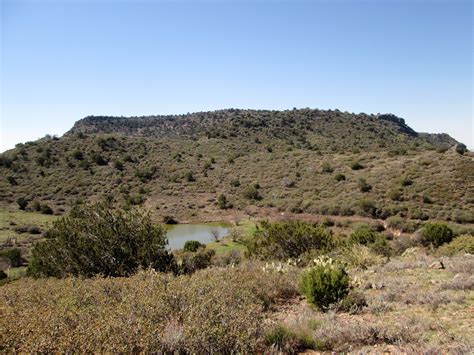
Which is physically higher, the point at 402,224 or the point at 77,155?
the point at 77,155

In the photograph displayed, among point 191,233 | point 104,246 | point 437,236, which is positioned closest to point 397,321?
point 104,246

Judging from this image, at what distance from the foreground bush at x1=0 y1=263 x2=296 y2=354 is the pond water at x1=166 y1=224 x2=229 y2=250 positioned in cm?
2665

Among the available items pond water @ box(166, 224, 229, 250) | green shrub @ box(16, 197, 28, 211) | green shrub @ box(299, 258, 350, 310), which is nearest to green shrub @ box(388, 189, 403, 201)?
pond water @ box(166, 224, 229, 250)

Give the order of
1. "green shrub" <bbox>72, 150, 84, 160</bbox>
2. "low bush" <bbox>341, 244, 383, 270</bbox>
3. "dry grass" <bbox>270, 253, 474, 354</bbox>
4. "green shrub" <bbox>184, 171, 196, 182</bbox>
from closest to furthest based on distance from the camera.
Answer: "dry grass" <bbox>270, 253, 474, 354</bbox> < "low bush" <bbox>341, 244, 383, 270</bbox> < "green shrub" <bbox>184, 171, 196, 182</bbox> < "green shrub" <bbox>72, 150, 84, 160</bbox>

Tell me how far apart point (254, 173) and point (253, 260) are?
43.2 meters

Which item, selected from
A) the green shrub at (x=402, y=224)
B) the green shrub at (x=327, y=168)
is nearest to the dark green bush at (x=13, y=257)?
the green shrub at (x=402, y=224)

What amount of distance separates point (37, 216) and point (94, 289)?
39.8 meters

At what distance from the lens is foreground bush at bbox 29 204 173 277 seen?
1135 cm

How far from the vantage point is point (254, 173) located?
57.0 meters

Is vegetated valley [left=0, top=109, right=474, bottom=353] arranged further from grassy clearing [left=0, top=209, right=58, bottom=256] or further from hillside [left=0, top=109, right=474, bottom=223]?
hillside [left=0, top=109, right=474, bottom=223]

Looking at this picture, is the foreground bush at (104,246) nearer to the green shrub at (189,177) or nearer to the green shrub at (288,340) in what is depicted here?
the green shrub at (288,340)

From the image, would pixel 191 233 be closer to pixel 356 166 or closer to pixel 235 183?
pixel 235 183

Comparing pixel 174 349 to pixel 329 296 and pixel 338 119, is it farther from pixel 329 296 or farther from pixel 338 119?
pixel 338 119

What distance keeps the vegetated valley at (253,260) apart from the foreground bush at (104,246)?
0.04 metres
